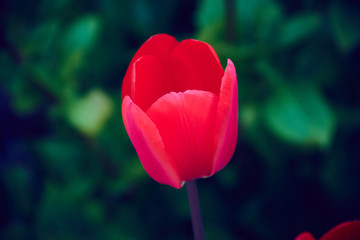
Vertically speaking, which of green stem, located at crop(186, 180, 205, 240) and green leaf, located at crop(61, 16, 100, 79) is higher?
green leaf, located at crop(61, 16, 100, 79)

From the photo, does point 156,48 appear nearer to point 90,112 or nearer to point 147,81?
point 147,81

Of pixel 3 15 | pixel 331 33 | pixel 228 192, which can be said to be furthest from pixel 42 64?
pixel 331 33

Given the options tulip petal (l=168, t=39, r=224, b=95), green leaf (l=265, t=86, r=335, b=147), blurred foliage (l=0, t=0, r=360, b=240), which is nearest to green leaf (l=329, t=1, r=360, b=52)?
blurred foliage (l=0, t=0, r=360, b=240)

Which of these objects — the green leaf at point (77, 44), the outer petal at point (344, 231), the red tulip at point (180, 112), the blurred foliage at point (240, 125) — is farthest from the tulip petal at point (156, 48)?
the green leaf at point (77, 44)

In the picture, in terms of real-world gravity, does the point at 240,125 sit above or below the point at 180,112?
above

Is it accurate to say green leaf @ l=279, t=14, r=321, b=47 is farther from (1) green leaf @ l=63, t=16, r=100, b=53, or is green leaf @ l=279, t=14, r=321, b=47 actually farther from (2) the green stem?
(2) the green stem

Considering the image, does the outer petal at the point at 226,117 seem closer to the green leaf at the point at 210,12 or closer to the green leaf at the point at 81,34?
the green leaf at the point at 210,12

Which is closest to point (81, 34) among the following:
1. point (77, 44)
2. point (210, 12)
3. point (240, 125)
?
point (77, 44)

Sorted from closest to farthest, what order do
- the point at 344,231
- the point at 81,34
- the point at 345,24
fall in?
the point at 344,231
the point at 345,24
the point at 81,34
